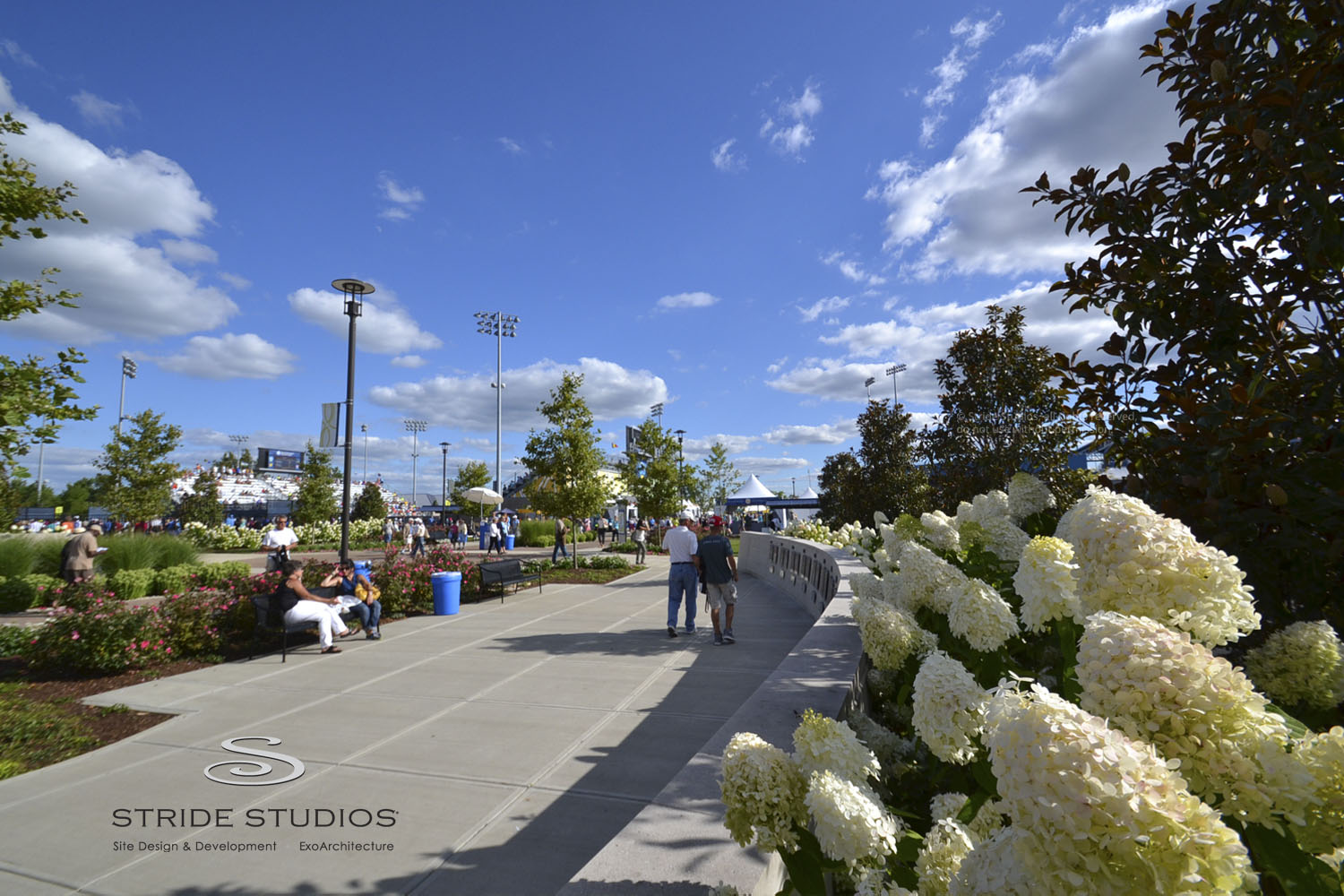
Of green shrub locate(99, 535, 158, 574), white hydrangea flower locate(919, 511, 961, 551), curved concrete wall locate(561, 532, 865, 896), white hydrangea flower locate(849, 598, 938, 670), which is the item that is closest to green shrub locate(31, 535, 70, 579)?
green shrub locate(99, 535, 158, 574)

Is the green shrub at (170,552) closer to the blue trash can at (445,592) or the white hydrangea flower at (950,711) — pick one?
the blue trash can at (445,592)

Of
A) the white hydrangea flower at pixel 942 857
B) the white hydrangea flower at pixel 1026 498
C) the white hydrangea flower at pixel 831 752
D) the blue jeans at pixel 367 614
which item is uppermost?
the white hydrangea flower at pixel 1026 498

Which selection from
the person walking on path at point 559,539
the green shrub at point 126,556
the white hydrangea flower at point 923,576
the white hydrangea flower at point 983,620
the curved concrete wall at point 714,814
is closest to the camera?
the curved concrete wall at point 714,814

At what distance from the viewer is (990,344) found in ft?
25.3

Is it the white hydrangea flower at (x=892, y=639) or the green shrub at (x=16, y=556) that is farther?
the green shrub at (x=16, y=556)

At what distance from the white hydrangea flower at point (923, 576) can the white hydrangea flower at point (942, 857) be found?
4.34 feet

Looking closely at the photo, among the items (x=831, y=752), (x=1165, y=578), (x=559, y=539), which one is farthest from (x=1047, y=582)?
(x=559, y=539)

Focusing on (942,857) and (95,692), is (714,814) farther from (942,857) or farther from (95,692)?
(95,692)

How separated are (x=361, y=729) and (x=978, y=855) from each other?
5372 millimetres

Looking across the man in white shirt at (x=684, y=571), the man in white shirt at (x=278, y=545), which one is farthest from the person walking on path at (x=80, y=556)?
the man in white shirt at (x=684, y=571)

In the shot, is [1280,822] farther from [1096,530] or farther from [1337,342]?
[1337,342]

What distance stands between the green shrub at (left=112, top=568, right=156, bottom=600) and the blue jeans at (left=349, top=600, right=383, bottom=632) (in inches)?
231

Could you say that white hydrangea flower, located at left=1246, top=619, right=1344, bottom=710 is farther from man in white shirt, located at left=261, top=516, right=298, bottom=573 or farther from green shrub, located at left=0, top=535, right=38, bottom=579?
green shrub, located at left=0, top=535, right=38, bottom=579

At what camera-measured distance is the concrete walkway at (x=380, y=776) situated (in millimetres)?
3168
